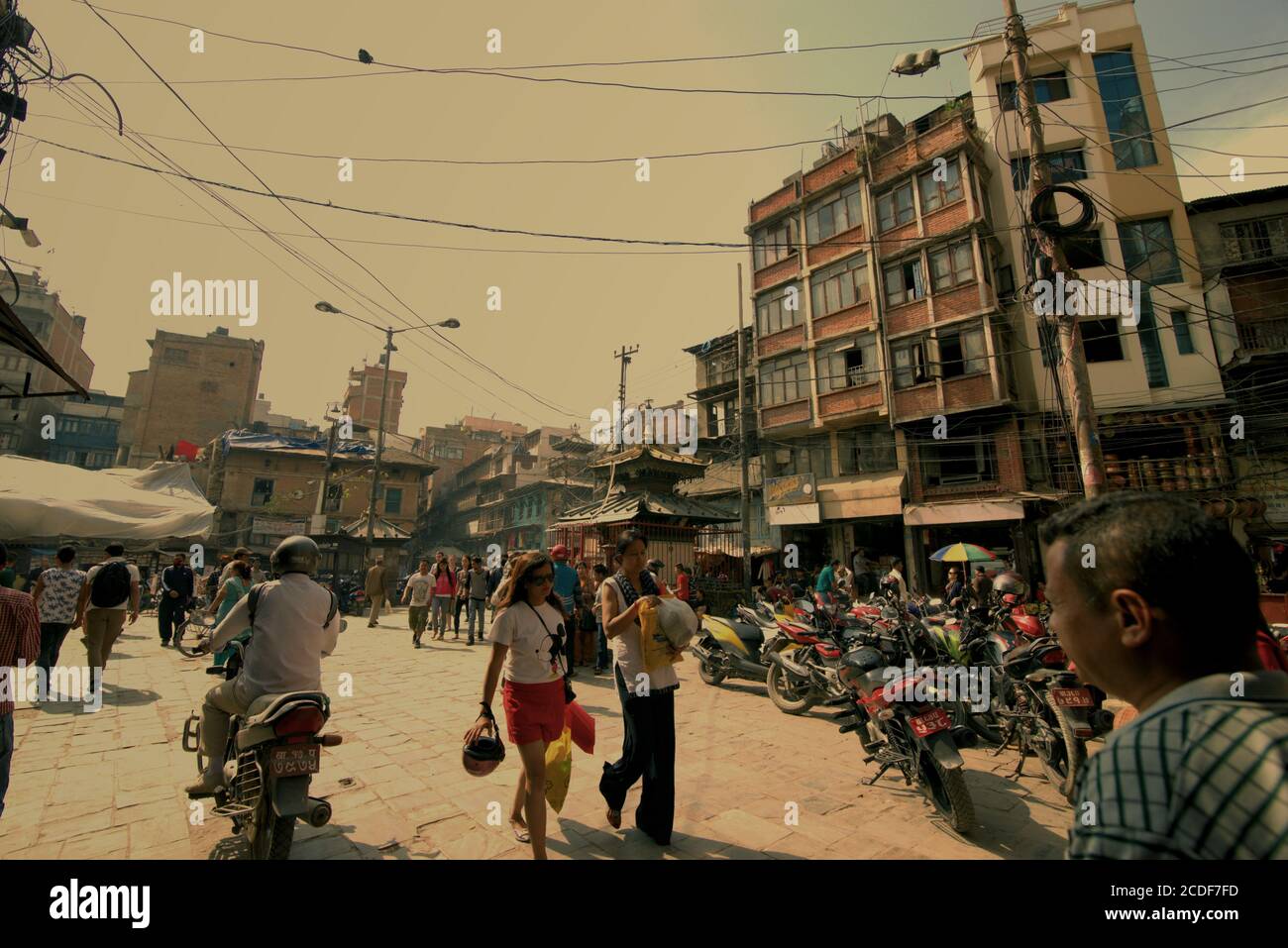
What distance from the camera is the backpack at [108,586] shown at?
7.77 metres

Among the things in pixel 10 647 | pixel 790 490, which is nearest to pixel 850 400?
pixel 790 490

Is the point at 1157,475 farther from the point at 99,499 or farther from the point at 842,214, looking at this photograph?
the point at 99,499

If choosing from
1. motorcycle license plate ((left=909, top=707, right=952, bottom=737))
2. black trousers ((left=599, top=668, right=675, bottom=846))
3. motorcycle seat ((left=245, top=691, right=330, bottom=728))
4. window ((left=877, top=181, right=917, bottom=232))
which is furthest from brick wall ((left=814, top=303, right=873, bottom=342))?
motorcycle seat ((left=245, top=691, right=330, bottom=728))

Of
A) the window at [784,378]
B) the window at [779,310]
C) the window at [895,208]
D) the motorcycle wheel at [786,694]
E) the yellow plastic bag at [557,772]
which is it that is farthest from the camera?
the window at [779,310]

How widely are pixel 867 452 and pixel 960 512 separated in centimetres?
452

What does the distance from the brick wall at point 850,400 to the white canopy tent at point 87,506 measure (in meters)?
21.3

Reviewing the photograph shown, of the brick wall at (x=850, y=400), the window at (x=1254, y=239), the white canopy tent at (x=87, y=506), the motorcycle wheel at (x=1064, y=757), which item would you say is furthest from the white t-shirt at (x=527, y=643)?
the window at (x=1254, y=239)

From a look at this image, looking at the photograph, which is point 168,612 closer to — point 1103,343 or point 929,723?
point 929,723

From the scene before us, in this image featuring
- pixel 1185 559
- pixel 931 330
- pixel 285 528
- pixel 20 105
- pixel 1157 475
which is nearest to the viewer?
pixel 1185 559

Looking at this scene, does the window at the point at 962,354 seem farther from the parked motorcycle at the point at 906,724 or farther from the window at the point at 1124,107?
the parked motorcycle at the point at 906,724
